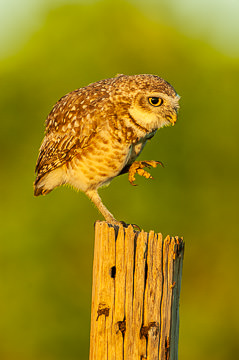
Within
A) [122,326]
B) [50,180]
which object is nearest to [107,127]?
[50,180]

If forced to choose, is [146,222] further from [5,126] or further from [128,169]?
[128,169]

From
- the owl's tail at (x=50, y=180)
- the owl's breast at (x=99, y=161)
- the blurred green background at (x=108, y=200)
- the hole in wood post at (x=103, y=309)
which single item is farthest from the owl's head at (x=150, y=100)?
the blurred green background at (x=108, y=200)

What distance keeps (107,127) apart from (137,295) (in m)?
2.18

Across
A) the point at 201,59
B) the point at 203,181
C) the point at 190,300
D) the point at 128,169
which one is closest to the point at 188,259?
the point at 190,300

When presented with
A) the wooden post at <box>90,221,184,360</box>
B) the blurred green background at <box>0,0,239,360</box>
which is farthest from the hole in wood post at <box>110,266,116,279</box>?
the blurred green background at <box>0,0,239,360</box>

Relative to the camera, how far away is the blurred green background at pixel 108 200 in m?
12.4

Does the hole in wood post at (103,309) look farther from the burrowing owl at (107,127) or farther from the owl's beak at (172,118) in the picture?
the owl's beak at (172,118)

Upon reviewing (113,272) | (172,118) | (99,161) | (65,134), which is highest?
(65,134)

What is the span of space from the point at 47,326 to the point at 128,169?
7.19 meters

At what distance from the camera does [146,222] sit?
40.0 ft

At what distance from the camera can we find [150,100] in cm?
564

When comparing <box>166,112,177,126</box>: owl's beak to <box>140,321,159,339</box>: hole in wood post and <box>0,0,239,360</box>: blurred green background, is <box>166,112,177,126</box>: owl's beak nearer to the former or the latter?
<box>140,321,159,339</box>: hole in wood post

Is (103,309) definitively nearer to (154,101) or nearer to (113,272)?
(113,272)

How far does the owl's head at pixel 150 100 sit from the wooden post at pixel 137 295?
183 centimetres
